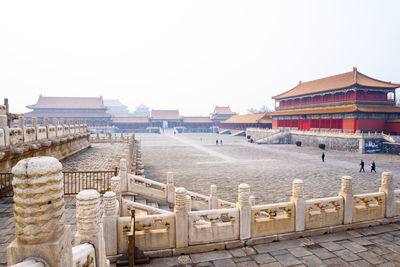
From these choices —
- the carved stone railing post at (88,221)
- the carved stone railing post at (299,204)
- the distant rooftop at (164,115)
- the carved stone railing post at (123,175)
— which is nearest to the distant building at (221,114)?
the distant rooftop at (164,115)

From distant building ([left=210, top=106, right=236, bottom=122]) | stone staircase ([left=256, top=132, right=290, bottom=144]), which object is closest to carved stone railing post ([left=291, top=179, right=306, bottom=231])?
stone staircase ([left=256, top=132, right=290, bottom=144])

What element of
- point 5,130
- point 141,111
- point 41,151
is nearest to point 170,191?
point 5,130

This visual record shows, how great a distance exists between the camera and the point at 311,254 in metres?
5.06

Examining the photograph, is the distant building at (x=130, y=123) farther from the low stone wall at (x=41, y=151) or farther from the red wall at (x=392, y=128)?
the red wall at (x=392, y=128)

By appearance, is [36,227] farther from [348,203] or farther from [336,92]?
[336,92]

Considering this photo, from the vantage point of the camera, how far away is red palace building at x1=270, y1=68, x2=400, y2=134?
28.3 meters

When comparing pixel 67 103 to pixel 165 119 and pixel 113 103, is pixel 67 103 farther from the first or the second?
pixel 113 103

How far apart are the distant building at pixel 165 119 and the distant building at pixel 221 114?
11.6m

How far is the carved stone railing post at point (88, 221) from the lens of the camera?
98.2 inches

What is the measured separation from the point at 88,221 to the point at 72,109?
227 ft

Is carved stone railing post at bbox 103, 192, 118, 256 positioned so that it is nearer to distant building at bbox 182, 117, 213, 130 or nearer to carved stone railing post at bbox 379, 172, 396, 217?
carved stone railing post at bbox 379, 172, 396, 217

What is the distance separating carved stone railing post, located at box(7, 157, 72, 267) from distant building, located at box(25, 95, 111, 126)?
2637 inches

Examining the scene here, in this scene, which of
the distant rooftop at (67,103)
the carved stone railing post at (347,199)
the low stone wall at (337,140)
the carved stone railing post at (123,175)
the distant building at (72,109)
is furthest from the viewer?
the distant rooftop at (67,103)

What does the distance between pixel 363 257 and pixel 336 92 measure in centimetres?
3319
